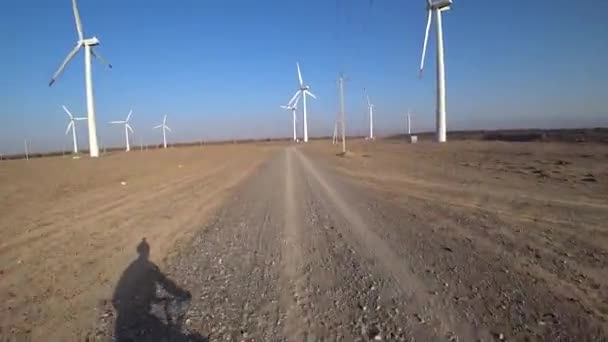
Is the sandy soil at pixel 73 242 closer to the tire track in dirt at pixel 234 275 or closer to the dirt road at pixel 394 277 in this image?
the dirt road at pixel 394 277

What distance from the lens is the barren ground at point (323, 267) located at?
16.0ft

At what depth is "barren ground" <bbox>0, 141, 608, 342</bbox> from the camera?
16.0 feet

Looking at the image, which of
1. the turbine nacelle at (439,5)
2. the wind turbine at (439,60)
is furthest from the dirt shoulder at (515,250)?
the turbine nacelle at (439,5)

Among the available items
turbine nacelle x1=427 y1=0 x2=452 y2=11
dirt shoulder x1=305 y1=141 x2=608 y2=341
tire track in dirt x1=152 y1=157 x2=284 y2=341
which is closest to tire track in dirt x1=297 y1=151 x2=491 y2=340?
dirt shoulder x1=305 y1=141 x2=608 y2=341

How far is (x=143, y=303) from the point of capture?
222 inches

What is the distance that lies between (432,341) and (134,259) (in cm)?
589

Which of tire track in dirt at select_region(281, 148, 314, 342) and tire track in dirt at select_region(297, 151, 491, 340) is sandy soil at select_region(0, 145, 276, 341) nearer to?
tire track in dirt at select_region(281, 148, 314, 342)

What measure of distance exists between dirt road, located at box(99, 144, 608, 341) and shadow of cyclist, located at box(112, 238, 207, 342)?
46mm

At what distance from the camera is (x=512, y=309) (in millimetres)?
5125

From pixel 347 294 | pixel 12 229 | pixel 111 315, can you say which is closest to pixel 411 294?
pixel 347 294

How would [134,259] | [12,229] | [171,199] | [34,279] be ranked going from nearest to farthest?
[34,279] < [134,259] < [12,229] < [171,199]

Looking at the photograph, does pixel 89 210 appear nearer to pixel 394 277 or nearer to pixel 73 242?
pixel 73 242

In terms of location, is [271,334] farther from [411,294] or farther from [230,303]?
[411,294]

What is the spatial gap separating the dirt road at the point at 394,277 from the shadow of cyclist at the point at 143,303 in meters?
0.05
